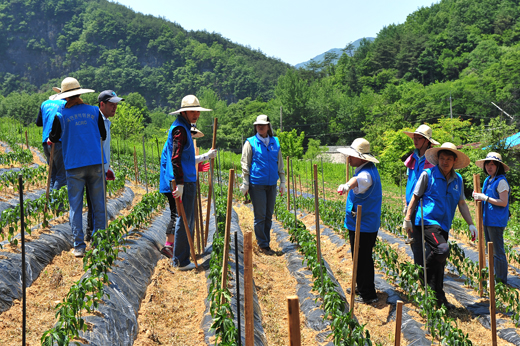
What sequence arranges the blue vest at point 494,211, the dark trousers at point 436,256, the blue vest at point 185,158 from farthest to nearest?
the blue vest at point 494,211, the blue vest at point 185,158, the dark trousers at point 436,256

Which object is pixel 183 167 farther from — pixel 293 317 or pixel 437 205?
pixel 293 317

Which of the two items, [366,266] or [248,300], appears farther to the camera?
[366,266]

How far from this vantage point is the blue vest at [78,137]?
4508 millimetres

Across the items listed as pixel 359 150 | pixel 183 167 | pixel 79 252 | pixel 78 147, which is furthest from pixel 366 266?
pixel 78 147

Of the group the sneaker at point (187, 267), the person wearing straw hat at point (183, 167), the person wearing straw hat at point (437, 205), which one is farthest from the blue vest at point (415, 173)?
the sneaker at point (187, 267)

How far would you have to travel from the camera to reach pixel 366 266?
4418 millimetres

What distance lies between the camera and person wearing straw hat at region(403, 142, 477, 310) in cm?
429

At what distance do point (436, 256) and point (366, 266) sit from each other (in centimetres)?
73

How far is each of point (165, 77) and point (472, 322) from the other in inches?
4507

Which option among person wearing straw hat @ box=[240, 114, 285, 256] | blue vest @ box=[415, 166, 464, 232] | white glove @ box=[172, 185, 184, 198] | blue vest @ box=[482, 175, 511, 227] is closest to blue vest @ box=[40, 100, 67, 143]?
white glove @ box=[172, 185, 184, 198]

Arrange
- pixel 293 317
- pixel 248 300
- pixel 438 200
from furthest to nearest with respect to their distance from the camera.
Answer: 1. pixel 438 200
2. pixel 248 300
3. pixel 293 317

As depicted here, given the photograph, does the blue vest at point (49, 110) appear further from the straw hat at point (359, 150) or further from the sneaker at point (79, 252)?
the straw hat at point (359, 150)

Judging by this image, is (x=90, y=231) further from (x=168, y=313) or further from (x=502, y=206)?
(x=502, y=206)

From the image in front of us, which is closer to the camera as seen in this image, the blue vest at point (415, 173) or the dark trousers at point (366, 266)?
the dark trousers at point (366, 266)
